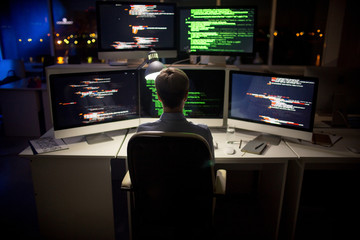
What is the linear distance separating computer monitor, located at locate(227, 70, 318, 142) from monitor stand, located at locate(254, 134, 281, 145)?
0.08 feet

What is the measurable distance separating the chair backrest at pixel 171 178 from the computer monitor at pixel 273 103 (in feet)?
3.34

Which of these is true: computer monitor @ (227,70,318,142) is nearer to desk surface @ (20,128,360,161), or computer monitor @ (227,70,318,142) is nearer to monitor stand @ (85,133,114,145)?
desk surface @ (20,128,360,161)

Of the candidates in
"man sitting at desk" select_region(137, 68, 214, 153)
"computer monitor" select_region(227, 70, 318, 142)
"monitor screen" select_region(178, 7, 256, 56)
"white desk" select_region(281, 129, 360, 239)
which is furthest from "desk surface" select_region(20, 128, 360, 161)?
"monitor screen" select_region(178, 7, 256, 56)

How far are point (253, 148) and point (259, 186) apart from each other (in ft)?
3.17

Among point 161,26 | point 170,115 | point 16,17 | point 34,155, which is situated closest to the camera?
point 170,115

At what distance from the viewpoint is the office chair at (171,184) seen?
138cm

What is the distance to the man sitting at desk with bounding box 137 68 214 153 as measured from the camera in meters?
1.59

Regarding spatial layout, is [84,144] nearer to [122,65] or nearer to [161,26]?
[122,65]

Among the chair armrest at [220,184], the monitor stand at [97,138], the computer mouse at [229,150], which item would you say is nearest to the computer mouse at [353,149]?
the computer mouse at [229,150]

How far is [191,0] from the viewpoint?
5348mm

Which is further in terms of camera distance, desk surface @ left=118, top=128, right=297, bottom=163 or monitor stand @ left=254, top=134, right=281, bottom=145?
monitor stand @ left=254, top=134, right=281, bottom=145

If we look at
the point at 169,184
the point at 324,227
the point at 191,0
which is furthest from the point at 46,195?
the point at 191,0

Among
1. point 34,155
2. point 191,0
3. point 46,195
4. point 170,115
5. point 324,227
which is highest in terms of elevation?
point 191,0

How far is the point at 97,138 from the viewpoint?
2381mm
